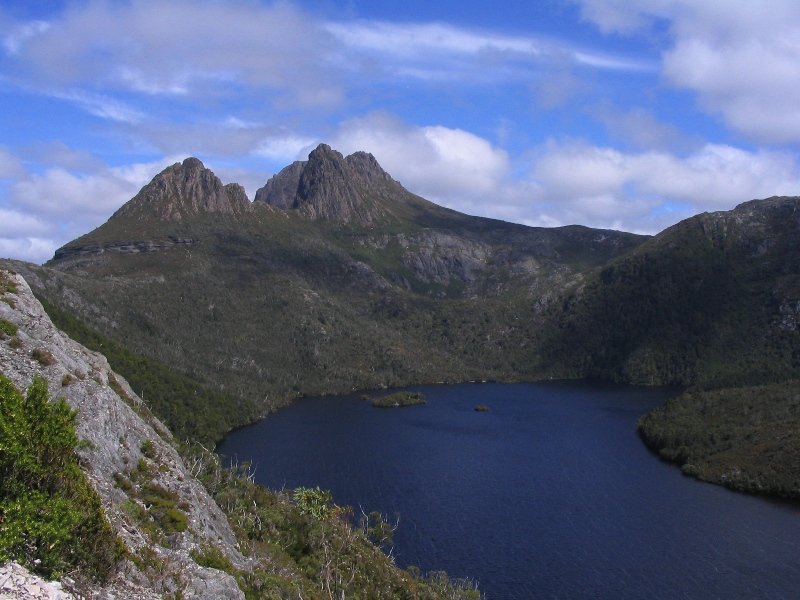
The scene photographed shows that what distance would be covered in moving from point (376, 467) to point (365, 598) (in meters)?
90.0

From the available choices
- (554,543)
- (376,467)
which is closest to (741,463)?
(554,543)

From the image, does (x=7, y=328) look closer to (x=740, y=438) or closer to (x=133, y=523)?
(x=133, y=523)

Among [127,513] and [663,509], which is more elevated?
[127,513]

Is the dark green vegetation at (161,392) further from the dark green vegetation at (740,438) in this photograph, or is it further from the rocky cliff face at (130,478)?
the rocky cliff face at (130,478)

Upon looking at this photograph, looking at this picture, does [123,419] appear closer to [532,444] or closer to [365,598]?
[365,598]

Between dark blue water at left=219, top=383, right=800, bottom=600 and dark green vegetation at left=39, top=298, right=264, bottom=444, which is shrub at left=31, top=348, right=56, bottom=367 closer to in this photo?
dark blue water at left=219, top=383, right=800, bottom=600

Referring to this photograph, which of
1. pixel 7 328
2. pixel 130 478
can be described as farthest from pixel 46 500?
pixel 7 328

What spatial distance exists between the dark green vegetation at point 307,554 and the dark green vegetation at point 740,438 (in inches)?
3129

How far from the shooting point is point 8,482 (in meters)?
28.7

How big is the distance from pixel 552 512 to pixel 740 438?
67.1 meters

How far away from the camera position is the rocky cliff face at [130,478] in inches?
1291

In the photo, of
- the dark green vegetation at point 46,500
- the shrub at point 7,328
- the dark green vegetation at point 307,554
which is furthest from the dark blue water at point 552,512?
the dark green vegetation at point 46,500

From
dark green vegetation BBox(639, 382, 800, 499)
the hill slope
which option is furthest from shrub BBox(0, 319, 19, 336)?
dark green vegetation BBox(639, 382, 800, 499)

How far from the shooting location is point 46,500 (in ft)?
92.8
